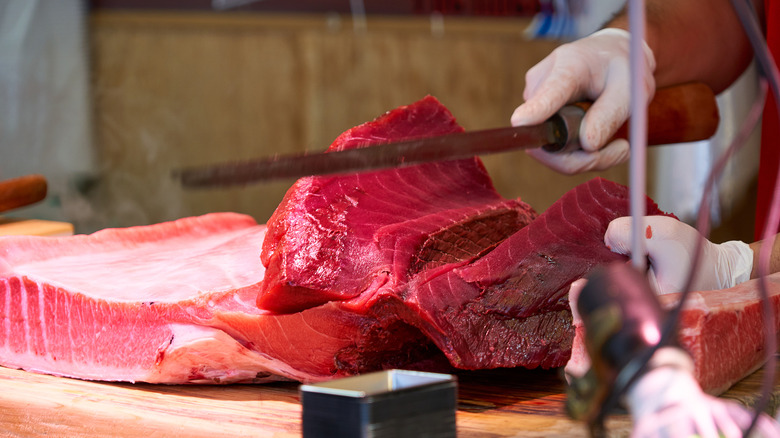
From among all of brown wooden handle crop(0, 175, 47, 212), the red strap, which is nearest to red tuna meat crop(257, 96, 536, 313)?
the red strap

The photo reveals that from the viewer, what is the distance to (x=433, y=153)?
143 centimetres

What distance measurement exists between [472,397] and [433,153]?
510 millimetres

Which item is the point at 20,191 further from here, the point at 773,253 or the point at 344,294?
the point at 773,253

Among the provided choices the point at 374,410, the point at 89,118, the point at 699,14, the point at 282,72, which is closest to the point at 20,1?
the point at 89,118

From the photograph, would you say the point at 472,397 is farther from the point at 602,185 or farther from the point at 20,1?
the point at 20,1

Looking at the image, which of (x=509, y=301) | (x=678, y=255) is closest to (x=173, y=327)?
(x=509, y=301)

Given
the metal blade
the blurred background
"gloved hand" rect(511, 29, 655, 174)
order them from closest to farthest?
the metal blade
"gloved hand" rect(511, 29, 655, 174)
the blurred background

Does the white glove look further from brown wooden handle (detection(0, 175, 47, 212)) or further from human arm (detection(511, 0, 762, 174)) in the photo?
brown wooden handle (detection(0, 175, 47, 212))

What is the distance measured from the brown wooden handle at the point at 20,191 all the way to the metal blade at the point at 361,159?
7.01 feet

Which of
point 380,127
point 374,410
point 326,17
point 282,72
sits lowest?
point 374,410

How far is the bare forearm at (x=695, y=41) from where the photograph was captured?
274 cm

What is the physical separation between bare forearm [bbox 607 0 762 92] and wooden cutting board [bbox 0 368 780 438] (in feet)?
4.64

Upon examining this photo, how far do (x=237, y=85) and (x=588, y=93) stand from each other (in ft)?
12.4

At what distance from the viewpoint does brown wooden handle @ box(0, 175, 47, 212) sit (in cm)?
302
